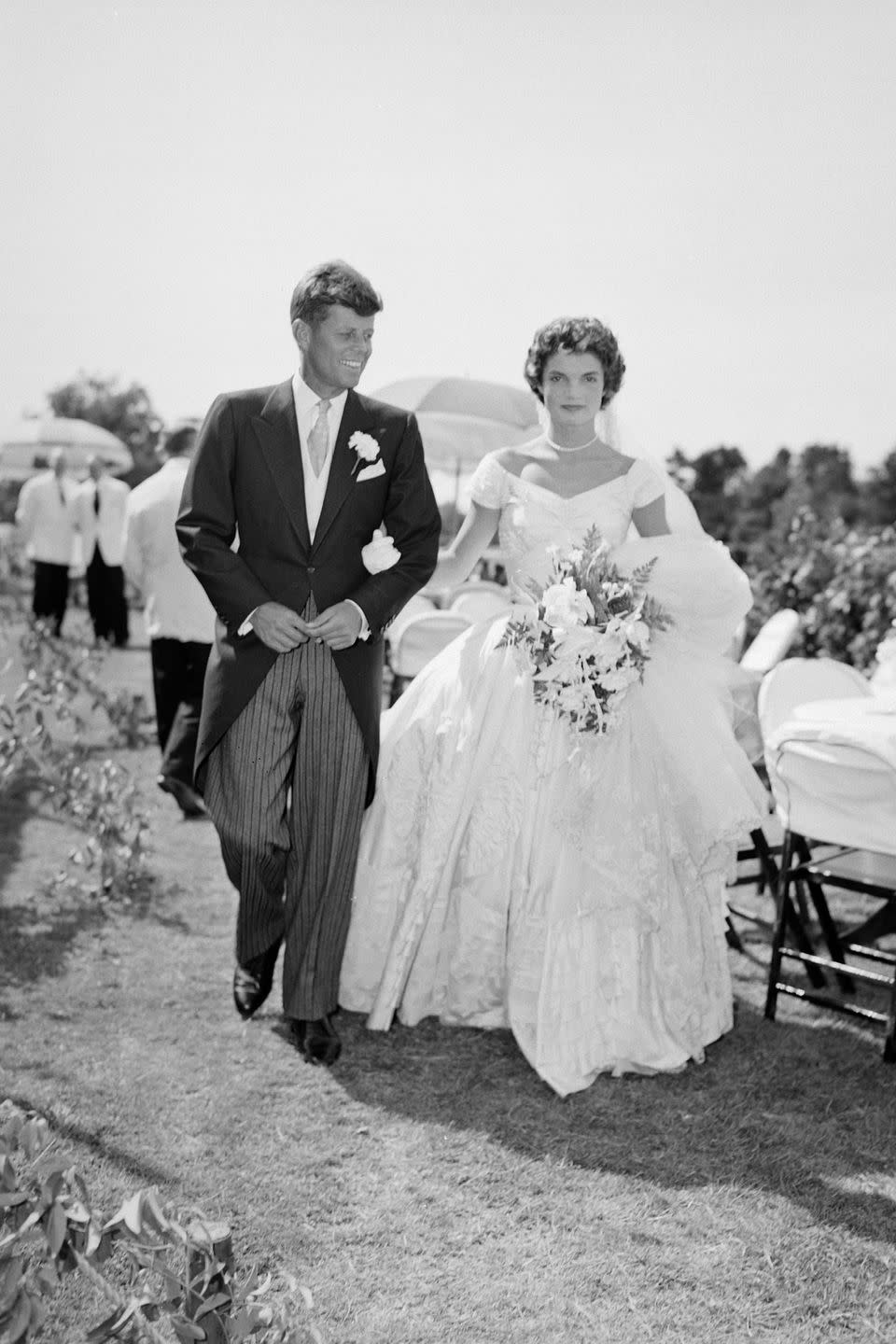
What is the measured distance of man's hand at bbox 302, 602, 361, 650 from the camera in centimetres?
404

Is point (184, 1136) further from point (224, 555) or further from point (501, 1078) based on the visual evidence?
point (224, 555)

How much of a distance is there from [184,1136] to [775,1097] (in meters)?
1.66

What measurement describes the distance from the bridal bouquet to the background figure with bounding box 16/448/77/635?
38.4 feet

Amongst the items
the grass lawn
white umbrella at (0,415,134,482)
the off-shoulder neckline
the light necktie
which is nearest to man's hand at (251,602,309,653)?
the light necktie

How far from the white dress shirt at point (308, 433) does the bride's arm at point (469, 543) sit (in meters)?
0.58

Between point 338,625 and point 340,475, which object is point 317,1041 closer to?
point 338,625

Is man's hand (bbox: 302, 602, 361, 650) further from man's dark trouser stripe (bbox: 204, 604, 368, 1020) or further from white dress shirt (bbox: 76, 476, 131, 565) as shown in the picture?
white dress shirt (bbox: 76, 476, 131, 565)

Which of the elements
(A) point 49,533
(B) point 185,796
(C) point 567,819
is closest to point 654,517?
(C) point 567,819

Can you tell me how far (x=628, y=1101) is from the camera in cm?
387

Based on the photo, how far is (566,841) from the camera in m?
4.10

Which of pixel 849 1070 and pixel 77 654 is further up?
pixel 849 1070

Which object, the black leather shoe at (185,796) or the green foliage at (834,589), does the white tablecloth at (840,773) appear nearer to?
the black leather shoe at (185,796)

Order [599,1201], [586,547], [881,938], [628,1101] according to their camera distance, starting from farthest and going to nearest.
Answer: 1. [881,938]
2. [586,547]
3. [628,1101]
4. [599,1201]

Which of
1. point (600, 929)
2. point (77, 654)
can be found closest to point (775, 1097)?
point (600, 929)
